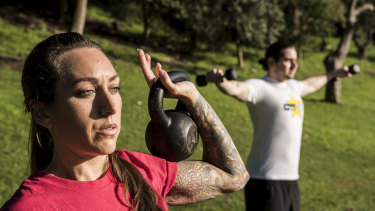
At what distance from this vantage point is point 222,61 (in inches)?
895

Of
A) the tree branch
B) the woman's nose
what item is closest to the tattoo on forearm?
the woman's nose

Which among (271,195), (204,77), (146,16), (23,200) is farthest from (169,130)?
(146,16)

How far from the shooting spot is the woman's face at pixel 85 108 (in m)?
1.74

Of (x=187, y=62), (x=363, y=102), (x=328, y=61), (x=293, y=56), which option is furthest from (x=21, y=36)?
(x=363, y=102)

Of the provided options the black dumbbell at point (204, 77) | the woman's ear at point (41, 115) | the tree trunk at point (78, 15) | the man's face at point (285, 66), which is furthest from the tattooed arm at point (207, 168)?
the tree trunk at point (78, 15)

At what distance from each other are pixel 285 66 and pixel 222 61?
1778cm

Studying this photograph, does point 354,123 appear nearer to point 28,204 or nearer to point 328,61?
point 328,61

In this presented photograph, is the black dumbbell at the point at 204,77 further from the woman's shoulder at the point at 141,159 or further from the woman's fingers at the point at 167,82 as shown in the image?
the woman's fingers at the point at 167,82

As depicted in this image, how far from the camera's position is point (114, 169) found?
2008 mm

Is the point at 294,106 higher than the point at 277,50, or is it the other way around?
the point at 277,50

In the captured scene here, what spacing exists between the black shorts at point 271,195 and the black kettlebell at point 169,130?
2.66 meters

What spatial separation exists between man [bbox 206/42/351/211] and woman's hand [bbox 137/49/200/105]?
2243 millimetres

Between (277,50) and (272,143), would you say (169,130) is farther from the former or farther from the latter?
(277,50)

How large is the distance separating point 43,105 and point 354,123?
1466cm
